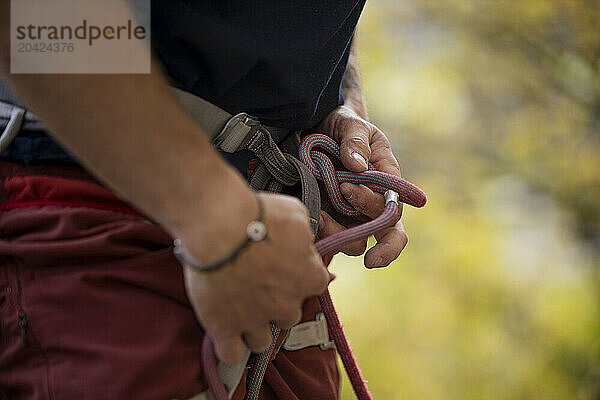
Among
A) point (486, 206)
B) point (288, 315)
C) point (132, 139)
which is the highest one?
point (132, 139)

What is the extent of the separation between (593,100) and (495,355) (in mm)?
1228

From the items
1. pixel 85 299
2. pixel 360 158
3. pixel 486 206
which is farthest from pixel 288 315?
pixel 486 206

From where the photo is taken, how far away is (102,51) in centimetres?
52

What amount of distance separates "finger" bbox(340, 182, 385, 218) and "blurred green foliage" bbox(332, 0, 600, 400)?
219 centimetres

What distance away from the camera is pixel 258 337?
571 mm

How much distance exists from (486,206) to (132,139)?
281cm

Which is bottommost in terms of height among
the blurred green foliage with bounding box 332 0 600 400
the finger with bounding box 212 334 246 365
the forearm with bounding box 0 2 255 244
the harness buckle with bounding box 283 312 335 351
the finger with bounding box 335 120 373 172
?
the blurred green foliage with bounding box 332 0 600 400

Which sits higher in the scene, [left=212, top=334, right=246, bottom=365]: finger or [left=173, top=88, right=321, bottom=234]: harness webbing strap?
[left=173, top=88, right=321, bottom=234]: harness webbing strap

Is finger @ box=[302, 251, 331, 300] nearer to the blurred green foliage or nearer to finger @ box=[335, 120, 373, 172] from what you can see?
finger @ box=[335, 120, 373, 172]

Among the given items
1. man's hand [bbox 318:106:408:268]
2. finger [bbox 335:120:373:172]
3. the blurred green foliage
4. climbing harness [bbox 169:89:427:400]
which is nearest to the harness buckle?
climbing harness [bbox 169:89:427:400]

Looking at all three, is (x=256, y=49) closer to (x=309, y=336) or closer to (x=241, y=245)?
(x=241, y=245)

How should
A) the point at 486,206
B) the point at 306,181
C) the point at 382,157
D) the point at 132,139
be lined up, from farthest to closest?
the point at 486,206 < the point at 382,157 < the point at 306,181 < the point at 132,139

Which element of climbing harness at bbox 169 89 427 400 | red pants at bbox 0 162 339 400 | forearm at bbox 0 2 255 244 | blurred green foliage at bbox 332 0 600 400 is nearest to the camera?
forearm at bbox 0 2 255 244

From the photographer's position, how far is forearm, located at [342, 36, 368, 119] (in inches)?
38.5
